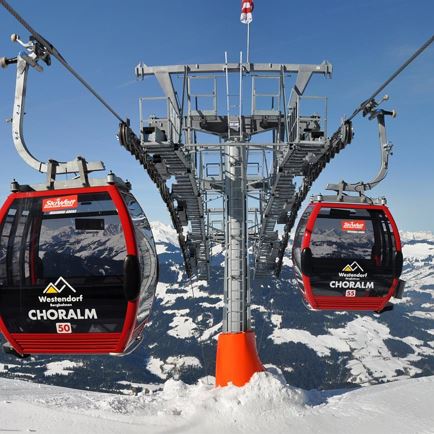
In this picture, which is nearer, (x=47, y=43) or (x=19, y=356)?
(x=47, y=43)

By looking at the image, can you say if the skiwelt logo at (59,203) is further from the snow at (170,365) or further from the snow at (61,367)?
the snow at (170,365)

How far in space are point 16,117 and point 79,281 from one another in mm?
2645

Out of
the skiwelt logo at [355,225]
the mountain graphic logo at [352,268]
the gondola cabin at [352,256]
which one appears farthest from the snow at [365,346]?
the skiwelt logo at [355,225]

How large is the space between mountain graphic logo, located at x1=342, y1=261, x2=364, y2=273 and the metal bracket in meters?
1.40

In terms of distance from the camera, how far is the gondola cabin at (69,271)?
6.36 metres

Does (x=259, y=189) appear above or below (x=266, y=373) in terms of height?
above

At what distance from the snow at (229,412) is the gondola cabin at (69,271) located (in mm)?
4490

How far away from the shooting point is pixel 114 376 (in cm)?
12194

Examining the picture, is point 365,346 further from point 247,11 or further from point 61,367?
point 247,11

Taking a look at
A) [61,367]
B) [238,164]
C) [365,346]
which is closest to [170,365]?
[61,367]

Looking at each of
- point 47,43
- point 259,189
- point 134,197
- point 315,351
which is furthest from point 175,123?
point 315,351

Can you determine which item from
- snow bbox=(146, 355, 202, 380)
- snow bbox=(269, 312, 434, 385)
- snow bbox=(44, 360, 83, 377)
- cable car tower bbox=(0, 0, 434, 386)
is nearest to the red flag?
cable car tower bbox=(0, 0, 434, 386)

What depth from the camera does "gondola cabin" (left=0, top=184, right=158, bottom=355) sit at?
20.9ft

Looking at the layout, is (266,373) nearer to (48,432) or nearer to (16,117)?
(48,432)
